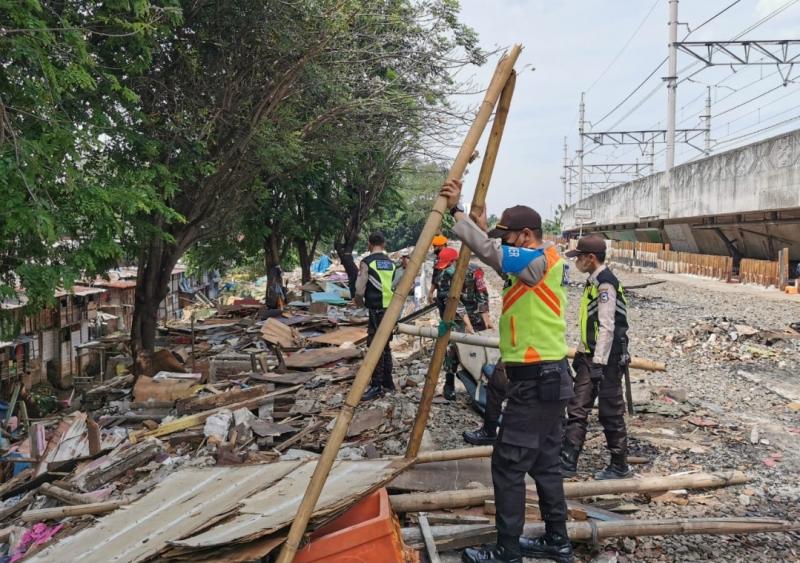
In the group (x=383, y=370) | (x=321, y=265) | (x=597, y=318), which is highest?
(x=597, y=318)

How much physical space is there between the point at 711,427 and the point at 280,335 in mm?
8446

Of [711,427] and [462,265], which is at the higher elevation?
[462,265]

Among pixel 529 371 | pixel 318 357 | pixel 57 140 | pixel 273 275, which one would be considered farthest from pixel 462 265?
pixel 273 275

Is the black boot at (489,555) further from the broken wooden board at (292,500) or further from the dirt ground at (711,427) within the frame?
the broken wooden board at (292,500)

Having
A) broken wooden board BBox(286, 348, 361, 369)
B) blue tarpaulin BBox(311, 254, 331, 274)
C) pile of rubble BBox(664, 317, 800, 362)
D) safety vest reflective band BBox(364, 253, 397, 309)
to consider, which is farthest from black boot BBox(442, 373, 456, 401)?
blue tarpaulin BBox(311, 254, 331, 274)

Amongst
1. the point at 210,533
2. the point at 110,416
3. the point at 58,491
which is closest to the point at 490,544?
the point at 210,533

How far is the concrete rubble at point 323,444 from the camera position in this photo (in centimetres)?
361

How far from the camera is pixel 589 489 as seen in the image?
163 inches

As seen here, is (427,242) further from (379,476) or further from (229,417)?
(229,417)

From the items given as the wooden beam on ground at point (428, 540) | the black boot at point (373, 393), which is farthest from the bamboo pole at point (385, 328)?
the black boot at point (373, 393)

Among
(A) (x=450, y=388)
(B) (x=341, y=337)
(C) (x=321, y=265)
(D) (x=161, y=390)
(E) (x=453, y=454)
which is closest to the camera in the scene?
(E) (x=453, y=454)

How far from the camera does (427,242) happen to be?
3154mm

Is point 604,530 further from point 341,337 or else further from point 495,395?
point 341,337

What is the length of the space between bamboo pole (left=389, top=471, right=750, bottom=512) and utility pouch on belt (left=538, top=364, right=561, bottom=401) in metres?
0.92
